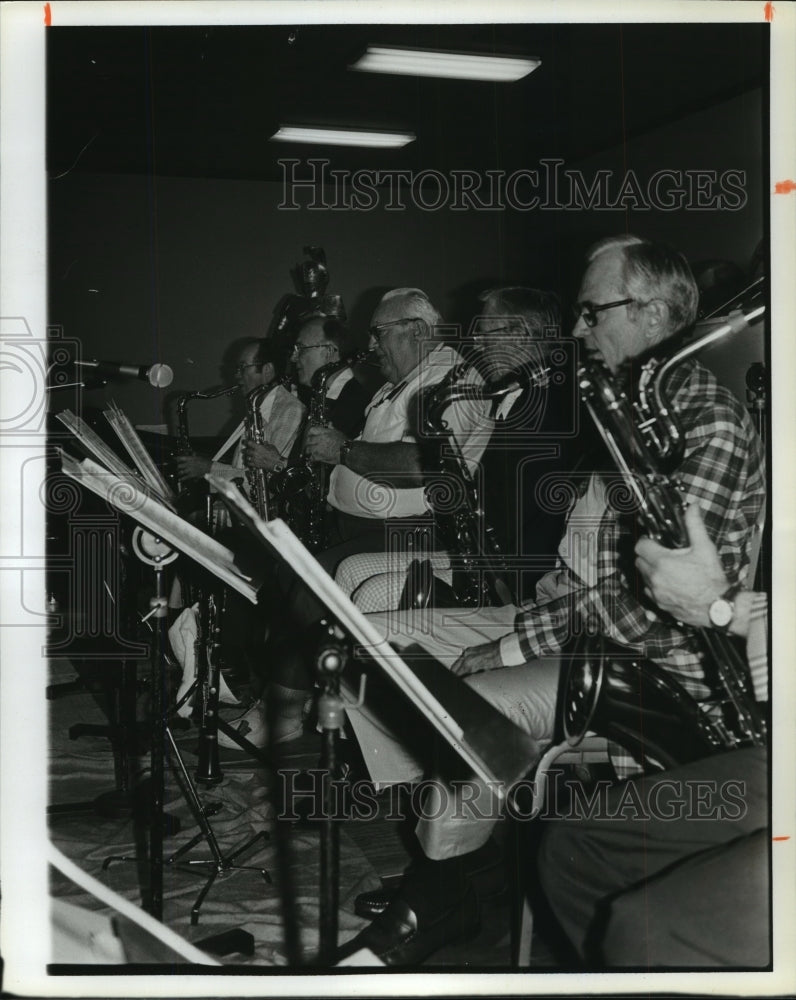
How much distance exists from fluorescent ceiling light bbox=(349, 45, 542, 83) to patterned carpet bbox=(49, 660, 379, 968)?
245 centimetres

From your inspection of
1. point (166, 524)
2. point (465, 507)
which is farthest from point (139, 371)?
point (465, 507)

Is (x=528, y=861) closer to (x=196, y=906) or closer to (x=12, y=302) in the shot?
(x=196, y=906)

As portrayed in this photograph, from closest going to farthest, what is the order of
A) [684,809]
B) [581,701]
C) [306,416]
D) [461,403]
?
[581,701] → [684,809] → [461,403] → [306,416]

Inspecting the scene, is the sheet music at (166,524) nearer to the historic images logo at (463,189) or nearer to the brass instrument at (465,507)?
the brass instrument at (465,507)

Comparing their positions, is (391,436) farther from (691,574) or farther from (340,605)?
(340,605)

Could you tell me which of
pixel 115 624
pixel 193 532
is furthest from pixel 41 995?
pixel 115 624

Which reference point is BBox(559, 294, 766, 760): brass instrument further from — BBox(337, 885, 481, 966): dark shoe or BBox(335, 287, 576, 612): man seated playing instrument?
BBox(337, 885, 481, 966): dark shoe

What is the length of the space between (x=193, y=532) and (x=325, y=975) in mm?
1050

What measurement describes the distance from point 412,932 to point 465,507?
1215 mm

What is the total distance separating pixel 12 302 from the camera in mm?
2137

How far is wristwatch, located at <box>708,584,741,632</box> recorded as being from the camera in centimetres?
201

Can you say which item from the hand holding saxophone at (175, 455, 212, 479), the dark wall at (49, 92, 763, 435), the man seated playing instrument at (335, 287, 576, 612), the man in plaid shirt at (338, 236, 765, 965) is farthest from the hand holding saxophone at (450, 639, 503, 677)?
the hand holding saxophone at (175, 455, 212, 479)

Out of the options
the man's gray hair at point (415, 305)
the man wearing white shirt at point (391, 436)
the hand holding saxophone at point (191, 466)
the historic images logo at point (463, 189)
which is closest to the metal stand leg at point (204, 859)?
the man wearing white shirt at point (391, 436)

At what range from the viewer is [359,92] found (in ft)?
10.9
